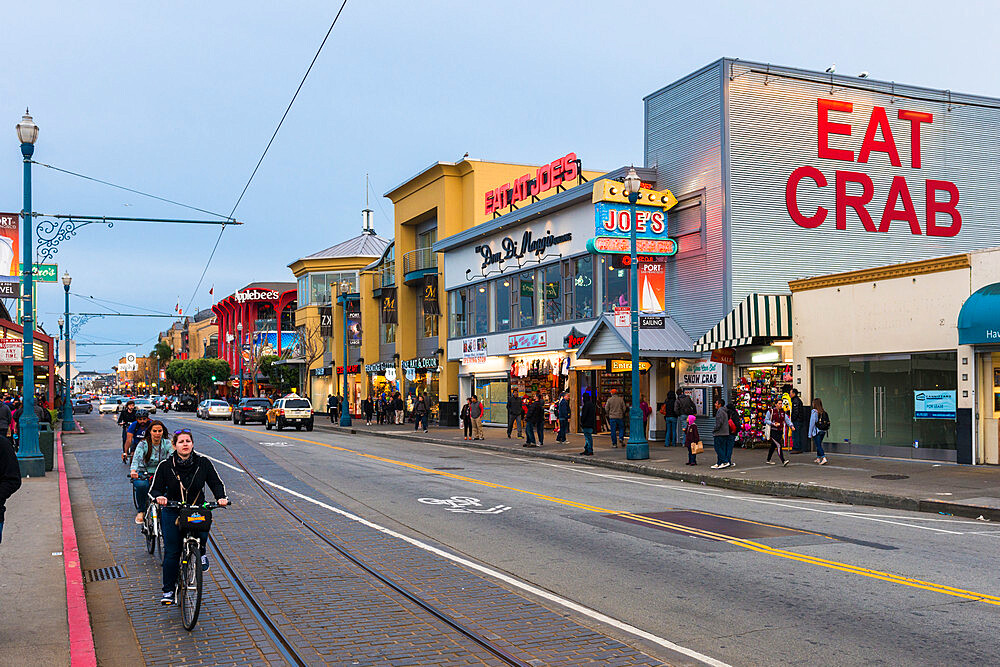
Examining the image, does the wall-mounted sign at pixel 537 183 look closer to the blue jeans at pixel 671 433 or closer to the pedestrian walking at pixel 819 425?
the blue jeans at pixel 671 433

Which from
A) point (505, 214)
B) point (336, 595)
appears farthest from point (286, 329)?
point (336, 595)

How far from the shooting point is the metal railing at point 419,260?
4941cm

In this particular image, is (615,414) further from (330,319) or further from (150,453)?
(330,319)

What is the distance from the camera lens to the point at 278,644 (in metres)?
7.16

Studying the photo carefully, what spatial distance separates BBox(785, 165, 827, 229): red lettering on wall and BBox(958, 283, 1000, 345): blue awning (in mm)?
7666

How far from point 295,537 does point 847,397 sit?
16230 millimetres

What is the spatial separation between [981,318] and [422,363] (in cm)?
3232

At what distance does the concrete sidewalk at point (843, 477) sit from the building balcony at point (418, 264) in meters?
22.9

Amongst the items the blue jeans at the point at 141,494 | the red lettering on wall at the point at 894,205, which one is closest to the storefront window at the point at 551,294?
the red lettering on wall at the point at 894,205

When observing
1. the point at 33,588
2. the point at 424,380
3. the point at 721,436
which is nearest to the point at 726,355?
the point at 721,436

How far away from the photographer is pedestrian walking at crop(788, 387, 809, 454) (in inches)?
915

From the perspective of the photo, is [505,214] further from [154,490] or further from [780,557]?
[154,490]

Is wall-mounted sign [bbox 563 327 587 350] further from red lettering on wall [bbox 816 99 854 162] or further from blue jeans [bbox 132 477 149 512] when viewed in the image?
blue jeans [bbox 132 477 149 512]

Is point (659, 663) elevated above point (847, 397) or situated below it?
below
